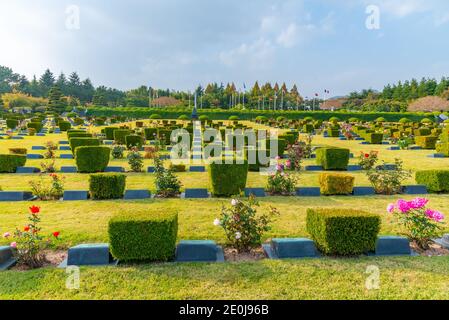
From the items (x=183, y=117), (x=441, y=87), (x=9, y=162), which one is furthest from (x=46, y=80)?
(x=441, y=87)

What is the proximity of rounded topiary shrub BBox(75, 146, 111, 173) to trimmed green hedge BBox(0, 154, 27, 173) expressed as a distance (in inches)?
88.8

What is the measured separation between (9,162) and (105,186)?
6.10 m

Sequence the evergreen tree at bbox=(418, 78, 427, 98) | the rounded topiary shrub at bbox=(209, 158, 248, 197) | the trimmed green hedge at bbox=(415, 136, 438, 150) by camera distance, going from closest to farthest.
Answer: the rounded topiary shrub at bbox=(209, 158, 248, 197) < the trimmed green hedge at bbox=(415, 136, 438, 150) < the evergreen tree at bbox=(418, 78, 427, 98)

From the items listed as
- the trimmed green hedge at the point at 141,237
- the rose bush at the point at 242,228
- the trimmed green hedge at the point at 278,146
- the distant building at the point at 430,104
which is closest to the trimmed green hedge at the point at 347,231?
the rose bush at the point at 242,228

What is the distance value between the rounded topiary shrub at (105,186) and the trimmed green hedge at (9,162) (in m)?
5.69

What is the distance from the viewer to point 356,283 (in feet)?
13.9

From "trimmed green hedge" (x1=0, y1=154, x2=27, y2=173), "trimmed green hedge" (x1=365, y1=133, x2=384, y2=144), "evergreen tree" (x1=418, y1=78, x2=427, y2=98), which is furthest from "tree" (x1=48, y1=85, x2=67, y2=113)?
"evergreen tree" (x1=418, y1=78, x2=427, y2=98)

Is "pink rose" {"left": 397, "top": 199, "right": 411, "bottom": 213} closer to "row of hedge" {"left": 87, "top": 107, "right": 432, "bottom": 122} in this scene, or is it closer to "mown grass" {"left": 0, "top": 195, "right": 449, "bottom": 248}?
"mown grass" {"left": 0, "top": 195, "right": 449, "bottom": 248}

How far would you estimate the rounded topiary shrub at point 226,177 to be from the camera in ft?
29.9

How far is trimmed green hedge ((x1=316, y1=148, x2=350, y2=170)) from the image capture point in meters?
13.3

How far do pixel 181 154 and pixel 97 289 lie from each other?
42.8ft

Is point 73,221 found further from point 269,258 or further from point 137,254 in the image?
point 269,258

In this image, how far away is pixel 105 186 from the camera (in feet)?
28.9

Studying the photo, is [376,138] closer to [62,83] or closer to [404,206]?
[404,206]
